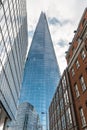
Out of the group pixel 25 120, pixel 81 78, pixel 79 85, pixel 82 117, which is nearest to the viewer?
pixel 82 117

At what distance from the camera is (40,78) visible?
13700 centimetres

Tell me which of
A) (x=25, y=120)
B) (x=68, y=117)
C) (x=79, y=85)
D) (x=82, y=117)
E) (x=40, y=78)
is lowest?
(x=82, y=117)

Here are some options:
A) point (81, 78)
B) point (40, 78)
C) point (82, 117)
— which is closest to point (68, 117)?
point (82, 117)

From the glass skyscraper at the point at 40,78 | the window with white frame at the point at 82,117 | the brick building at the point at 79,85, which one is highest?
the glass skyscraper at the point at 40,78

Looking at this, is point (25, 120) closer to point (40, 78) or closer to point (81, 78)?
point (40, 78)

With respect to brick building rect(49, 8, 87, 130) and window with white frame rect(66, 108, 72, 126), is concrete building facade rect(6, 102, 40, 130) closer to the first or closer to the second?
brick building rect(49, 8, 87, 130)

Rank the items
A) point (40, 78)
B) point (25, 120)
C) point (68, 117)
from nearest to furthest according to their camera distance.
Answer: point (68, 117)
point (25, 120)
point (40, 78)

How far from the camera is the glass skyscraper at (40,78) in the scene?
118606 millimetres

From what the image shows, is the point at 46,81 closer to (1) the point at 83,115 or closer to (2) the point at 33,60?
(2) the point at 33,60

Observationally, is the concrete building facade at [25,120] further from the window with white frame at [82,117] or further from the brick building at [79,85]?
the window with white frame at [82,117]

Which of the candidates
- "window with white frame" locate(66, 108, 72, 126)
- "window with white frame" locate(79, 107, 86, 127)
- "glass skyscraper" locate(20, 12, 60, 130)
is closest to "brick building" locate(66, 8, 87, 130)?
"window with white frame" locate(79, 107, 86, 127)

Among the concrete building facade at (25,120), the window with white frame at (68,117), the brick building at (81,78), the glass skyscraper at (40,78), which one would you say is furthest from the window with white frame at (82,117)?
the glass skyscraper at (40,78)

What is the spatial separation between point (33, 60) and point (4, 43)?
135 m

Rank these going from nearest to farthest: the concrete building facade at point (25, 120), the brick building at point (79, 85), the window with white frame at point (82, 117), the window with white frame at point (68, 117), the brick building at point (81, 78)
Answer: the window with white frame at point (82, 117), the brick building at point (81, 78), the brick building at point (79, 85), the window with white frame at point (68, 117), the concrete building facade at point (25, 120)
